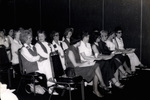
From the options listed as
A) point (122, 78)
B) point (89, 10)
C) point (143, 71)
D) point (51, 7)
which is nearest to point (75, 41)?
point (122, 78)

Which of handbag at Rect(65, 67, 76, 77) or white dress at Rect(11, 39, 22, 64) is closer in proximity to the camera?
handbag at Rect(65, 67, 76, 77)

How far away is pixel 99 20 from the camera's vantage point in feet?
28.6

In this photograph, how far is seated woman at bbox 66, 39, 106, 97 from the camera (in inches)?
178

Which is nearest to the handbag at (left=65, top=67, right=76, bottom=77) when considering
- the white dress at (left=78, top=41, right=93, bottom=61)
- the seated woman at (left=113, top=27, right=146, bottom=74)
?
the white dress at (left=78, top=41, right=93, bottom=61)

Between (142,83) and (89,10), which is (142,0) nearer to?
(89,10)

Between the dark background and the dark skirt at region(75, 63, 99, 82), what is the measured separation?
2.34 metres

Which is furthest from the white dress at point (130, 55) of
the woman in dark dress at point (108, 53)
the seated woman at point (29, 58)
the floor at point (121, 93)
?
the seated woman at point (29, 58)

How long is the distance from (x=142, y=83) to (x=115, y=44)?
1322mm

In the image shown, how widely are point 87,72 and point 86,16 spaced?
4.57m

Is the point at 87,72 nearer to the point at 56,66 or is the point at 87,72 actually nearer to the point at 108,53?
the point at 56,66

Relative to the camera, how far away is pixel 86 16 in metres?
8.99

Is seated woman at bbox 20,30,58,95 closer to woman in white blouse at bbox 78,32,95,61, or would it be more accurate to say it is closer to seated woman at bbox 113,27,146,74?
woman in white blouse at bbox 78,32,95,61

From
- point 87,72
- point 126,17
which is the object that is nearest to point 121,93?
point 87,72

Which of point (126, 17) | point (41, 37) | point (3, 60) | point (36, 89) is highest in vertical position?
point (126, 17)
